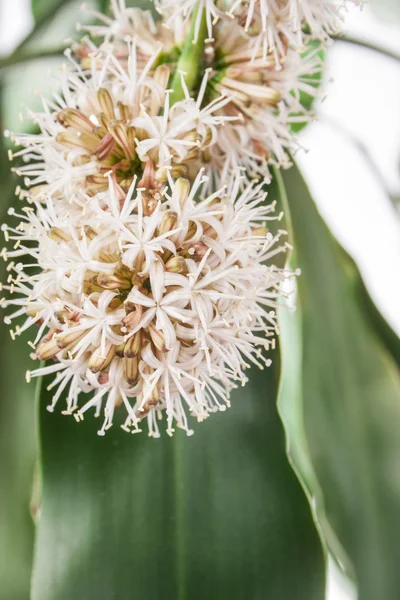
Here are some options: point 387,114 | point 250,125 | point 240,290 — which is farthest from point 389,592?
point 387,114

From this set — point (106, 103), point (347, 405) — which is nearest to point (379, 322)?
point (347, 405)

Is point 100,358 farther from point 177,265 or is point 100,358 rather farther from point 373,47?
point 373,47

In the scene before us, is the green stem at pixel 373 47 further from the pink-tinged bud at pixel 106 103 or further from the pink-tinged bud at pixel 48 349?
the pink-tinged bud at pixel 48 349

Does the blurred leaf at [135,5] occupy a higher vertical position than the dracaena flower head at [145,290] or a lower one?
higher

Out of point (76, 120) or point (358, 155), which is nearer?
point (76, 120)

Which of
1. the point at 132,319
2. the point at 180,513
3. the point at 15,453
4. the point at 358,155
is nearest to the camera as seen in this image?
the point at 132,319

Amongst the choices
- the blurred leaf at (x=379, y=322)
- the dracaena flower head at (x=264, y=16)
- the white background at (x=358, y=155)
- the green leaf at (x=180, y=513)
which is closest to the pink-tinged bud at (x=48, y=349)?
the green leaf at (x=180, y=513)
